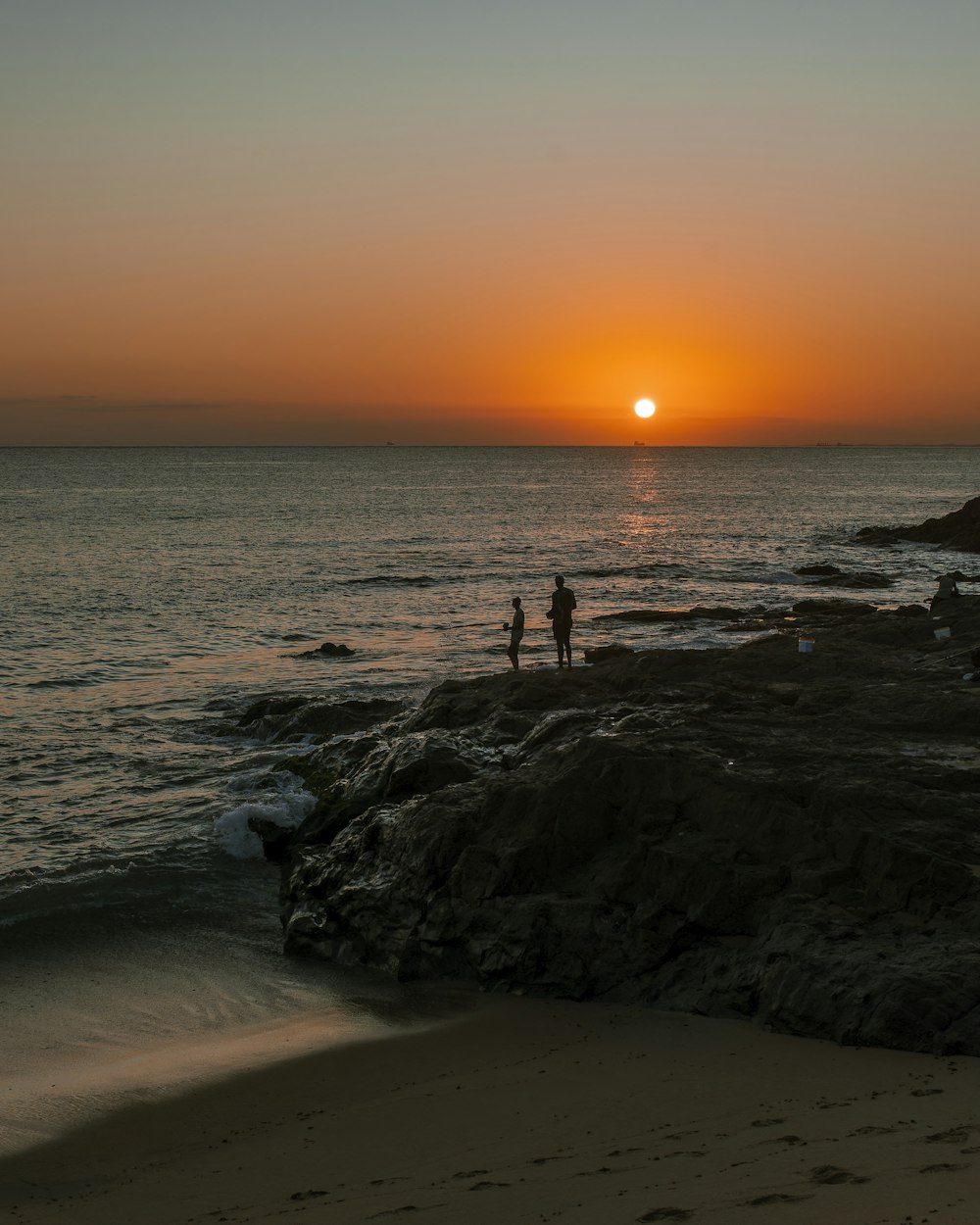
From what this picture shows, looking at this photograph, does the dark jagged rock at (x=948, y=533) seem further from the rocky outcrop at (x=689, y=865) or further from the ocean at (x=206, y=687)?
the rocky outcrop at (x=689, y=865)

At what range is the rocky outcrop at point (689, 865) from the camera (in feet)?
26.9

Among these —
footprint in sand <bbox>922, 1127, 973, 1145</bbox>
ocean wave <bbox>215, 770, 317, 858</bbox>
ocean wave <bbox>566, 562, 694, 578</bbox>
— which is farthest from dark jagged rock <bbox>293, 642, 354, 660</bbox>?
footprint in sand <bbox>922, 1127, 973, 1145</bbox>

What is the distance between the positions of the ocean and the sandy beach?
674 mm

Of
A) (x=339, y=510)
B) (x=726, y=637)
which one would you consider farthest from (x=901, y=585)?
(x=339, y=510)

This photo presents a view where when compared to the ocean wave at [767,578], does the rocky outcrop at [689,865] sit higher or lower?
lower

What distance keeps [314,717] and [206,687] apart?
19.3 feet

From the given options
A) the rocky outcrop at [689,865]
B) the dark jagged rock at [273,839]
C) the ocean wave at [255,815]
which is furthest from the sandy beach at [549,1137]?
the ocean wave at [255,815]

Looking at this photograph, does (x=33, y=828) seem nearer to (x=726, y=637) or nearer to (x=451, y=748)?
(x=451, y=748)

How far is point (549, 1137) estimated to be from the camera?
6.89 m

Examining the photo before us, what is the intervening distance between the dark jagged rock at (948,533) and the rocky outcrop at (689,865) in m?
45.7

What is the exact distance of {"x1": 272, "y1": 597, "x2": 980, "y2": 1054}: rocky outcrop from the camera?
8.19 metres

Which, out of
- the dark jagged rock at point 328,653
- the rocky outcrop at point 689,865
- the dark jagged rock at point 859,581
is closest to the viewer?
the rocky outcrop at point 689,865

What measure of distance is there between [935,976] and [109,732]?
16295 mm

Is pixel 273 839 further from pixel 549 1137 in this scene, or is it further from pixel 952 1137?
pixel 952 1137
